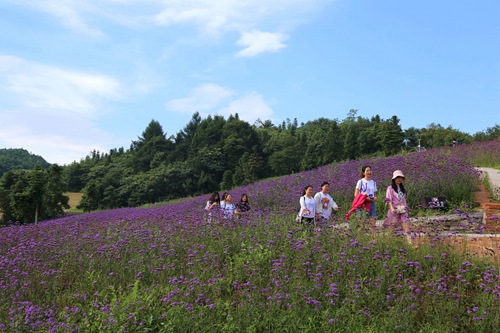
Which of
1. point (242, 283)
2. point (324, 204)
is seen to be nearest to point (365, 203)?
point (324, 204)

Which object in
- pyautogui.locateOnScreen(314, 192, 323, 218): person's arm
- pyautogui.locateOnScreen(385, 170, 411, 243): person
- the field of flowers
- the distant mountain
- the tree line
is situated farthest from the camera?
the distant mountain

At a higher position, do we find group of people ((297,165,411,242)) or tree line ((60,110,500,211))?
tree line ((60,110,500,211))

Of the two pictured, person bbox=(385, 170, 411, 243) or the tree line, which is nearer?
person bbox=(385, 170, 411, 243)

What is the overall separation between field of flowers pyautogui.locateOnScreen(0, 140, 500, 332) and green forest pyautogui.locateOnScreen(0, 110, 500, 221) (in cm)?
2978

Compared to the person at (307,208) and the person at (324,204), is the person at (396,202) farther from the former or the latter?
the person at (307,208)

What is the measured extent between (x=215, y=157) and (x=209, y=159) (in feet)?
3.36

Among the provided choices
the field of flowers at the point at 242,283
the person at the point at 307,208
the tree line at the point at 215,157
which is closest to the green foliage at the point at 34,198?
the tree line at the point at 215,157

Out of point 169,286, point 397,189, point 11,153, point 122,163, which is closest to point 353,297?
point 169,286

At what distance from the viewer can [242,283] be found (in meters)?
4.98

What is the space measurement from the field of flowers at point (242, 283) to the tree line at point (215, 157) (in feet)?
109

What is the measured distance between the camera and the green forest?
43.6 m

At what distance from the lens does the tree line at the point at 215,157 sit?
1951 inches

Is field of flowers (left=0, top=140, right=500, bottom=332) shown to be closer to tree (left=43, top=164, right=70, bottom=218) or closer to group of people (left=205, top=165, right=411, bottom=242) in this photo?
group of people (left=205, top=165, right=411, bottom=242)

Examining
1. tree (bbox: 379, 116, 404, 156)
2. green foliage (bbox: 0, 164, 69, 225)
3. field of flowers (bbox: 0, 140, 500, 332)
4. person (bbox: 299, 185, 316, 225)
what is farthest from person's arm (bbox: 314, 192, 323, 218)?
tree (bbox: 379, 116, 404, 156)
